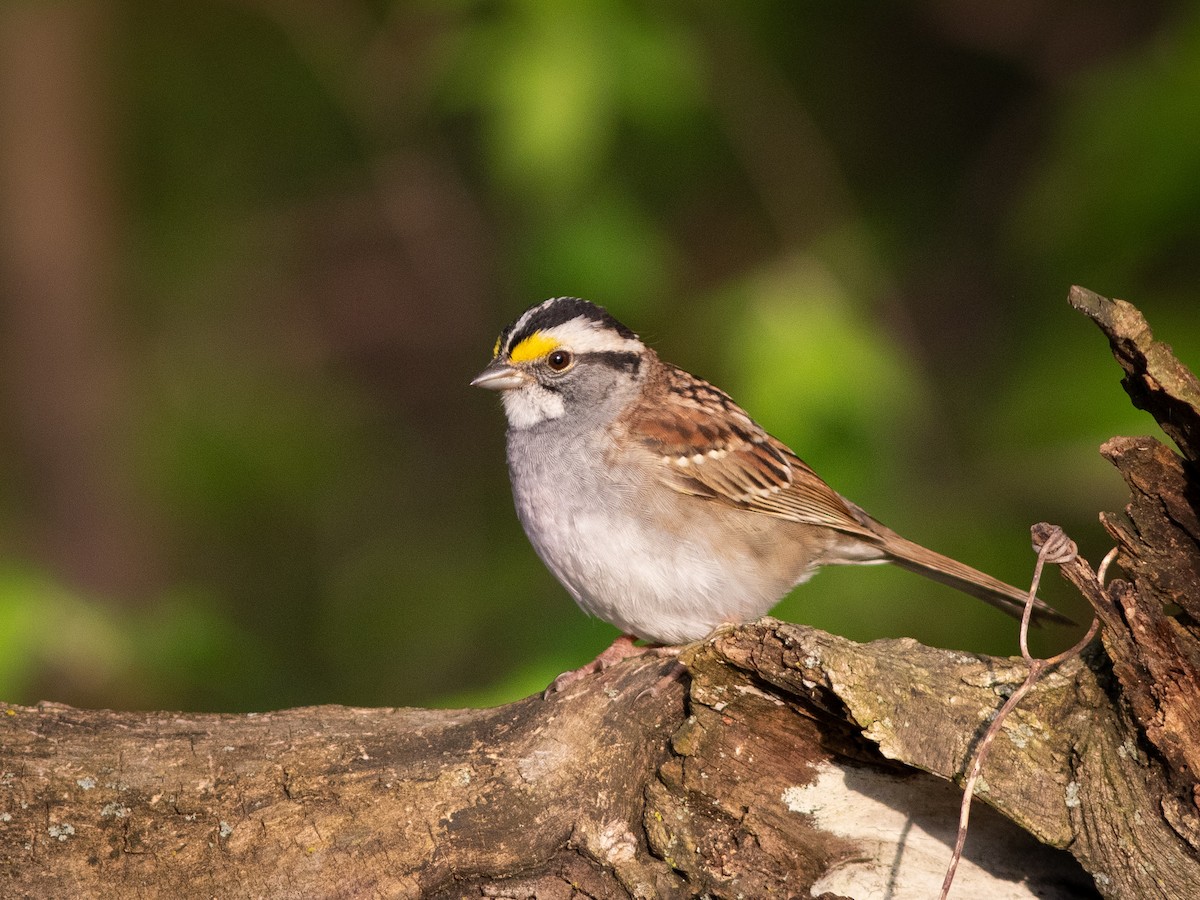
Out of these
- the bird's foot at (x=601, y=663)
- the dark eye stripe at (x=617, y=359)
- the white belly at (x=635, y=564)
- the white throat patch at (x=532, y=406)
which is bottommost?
the bird's foot at (x=601, y=663)

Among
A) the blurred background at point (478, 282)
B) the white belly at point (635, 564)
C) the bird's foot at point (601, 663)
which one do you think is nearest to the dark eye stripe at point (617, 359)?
the blurred background at point (478, 282)

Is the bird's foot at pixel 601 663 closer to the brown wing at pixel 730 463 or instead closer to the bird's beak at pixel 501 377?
the brown wing at pixel 730 463

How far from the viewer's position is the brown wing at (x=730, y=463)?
3.73 meters

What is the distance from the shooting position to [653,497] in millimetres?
3596

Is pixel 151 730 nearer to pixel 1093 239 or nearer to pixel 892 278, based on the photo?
pixel 1093 239

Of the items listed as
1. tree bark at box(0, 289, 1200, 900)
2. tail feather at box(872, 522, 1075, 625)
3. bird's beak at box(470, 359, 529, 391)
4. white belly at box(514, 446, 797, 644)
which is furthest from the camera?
bird's beak at box(470, 359, 529, 391)

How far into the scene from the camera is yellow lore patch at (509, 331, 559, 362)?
3.83m

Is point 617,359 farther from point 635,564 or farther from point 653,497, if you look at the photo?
point 635,564

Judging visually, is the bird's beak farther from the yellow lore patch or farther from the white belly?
the white belly

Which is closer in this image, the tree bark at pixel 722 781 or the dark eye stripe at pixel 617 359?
the tree bark at pixel 722 781

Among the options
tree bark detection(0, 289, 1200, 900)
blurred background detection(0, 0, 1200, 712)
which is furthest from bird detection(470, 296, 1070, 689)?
tree bark detection(0, 289, 1200, 900)

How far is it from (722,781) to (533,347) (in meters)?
1.61

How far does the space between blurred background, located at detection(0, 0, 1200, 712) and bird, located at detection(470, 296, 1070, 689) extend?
0.19 metres

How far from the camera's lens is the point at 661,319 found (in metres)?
5.33
